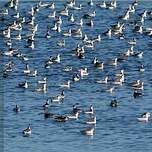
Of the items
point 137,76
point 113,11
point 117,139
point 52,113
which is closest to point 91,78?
point 137,76

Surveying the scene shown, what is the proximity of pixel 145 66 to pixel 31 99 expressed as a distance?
1881cm

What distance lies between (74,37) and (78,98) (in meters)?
30.2

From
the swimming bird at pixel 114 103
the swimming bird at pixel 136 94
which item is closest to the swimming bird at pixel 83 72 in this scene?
the swimming bird at pixel 136 94

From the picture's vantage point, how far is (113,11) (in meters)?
181

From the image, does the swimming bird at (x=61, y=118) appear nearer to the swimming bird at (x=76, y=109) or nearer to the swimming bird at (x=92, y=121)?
the swimming bird at (x=76, y=109)

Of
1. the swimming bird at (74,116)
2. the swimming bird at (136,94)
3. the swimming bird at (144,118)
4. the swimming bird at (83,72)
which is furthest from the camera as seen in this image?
the swimming bird at (83,72)

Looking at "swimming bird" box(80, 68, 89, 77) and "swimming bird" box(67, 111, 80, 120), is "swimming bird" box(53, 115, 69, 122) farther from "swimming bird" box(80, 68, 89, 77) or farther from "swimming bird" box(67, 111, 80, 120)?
"swimming bird" box(80, 68, 89, 77)

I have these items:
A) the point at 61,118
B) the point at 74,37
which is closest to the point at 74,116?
the point at 61,118

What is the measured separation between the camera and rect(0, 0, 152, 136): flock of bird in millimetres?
134625

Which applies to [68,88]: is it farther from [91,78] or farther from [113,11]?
[113,11]

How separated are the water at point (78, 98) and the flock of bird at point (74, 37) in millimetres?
513

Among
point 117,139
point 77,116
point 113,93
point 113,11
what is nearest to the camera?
point 117,139

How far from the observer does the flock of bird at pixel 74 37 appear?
135 meters

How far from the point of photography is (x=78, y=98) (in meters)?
138
